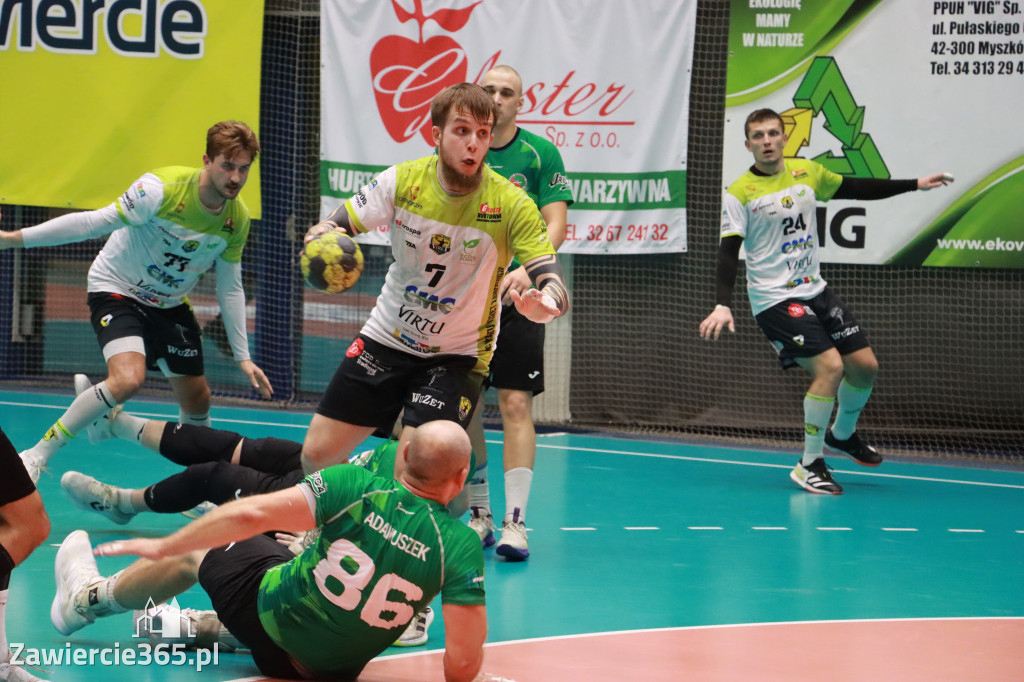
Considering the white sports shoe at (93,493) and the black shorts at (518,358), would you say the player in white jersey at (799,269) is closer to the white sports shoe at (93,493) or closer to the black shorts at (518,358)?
the black shorts at (518,358)

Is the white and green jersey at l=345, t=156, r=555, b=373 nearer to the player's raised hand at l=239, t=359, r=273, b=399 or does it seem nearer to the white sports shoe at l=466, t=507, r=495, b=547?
the white sports shoe at l=466, t=507, r=495, b=547

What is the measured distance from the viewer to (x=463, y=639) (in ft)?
11.2

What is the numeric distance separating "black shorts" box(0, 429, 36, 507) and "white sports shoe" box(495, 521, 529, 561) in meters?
2.46

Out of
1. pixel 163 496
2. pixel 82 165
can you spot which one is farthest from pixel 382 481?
pixel 82 165

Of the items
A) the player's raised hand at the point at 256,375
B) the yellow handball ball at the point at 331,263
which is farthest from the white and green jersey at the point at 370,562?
the player's raised hand at the point at 256,375

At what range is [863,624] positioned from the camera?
4.81m

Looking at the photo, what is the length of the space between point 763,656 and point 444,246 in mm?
1921

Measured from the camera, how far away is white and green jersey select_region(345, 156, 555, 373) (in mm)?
4508

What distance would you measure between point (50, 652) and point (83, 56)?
7751mm

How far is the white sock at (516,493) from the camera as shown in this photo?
5645mm

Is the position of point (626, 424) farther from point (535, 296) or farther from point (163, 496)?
point (535, 296)

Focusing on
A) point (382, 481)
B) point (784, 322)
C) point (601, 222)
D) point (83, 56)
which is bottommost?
point (382, 481)

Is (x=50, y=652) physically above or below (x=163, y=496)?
below

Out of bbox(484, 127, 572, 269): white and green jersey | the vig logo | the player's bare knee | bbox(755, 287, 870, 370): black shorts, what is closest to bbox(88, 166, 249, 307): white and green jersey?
bbox(484, 127, 572, 269): white and green jersey
